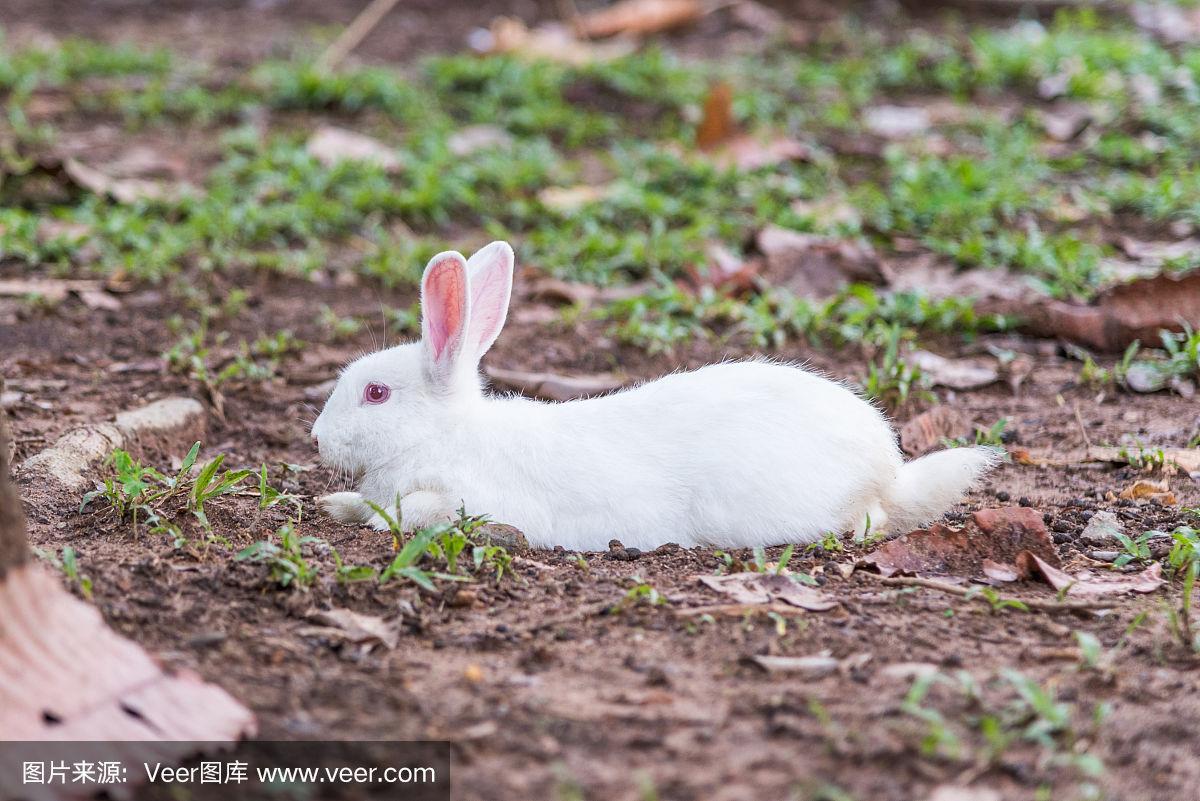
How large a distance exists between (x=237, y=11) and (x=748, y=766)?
10872 millimetres

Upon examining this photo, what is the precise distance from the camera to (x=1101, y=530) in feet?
12.7

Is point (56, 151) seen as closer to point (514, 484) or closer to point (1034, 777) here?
point (514, 484)

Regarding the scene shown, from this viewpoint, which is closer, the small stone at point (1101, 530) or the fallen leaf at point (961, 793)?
the fallen leaf at point (961, 793)

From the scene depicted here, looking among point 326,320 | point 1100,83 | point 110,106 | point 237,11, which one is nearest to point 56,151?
point 110,106

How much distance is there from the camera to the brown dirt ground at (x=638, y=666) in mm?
2496

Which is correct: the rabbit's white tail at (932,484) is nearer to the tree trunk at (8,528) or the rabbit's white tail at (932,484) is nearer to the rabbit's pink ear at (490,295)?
the rabbit's pink ear at (490,295)

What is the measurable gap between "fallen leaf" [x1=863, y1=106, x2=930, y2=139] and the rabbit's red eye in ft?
16.8

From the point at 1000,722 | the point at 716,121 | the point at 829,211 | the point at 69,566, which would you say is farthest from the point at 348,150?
the point at 1000,722

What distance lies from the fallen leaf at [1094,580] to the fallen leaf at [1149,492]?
0.67 m

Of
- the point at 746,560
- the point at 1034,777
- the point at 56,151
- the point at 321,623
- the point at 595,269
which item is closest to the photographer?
the point at 1034,777

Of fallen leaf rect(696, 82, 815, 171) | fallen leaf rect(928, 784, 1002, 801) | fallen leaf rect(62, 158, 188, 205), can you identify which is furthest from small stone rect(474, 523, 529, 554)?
fallen leaf rect(696, 82, 815, 171)

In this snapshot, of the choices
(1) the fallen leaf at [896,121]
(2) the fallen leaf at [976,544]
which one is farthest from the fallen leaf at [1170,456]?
(1) the fallen leaf at [896,121]

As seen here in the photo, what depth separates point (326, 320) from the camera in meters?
5.66

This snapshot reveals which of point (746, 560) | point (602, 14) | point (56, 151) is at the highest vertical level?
point (602, 14)
